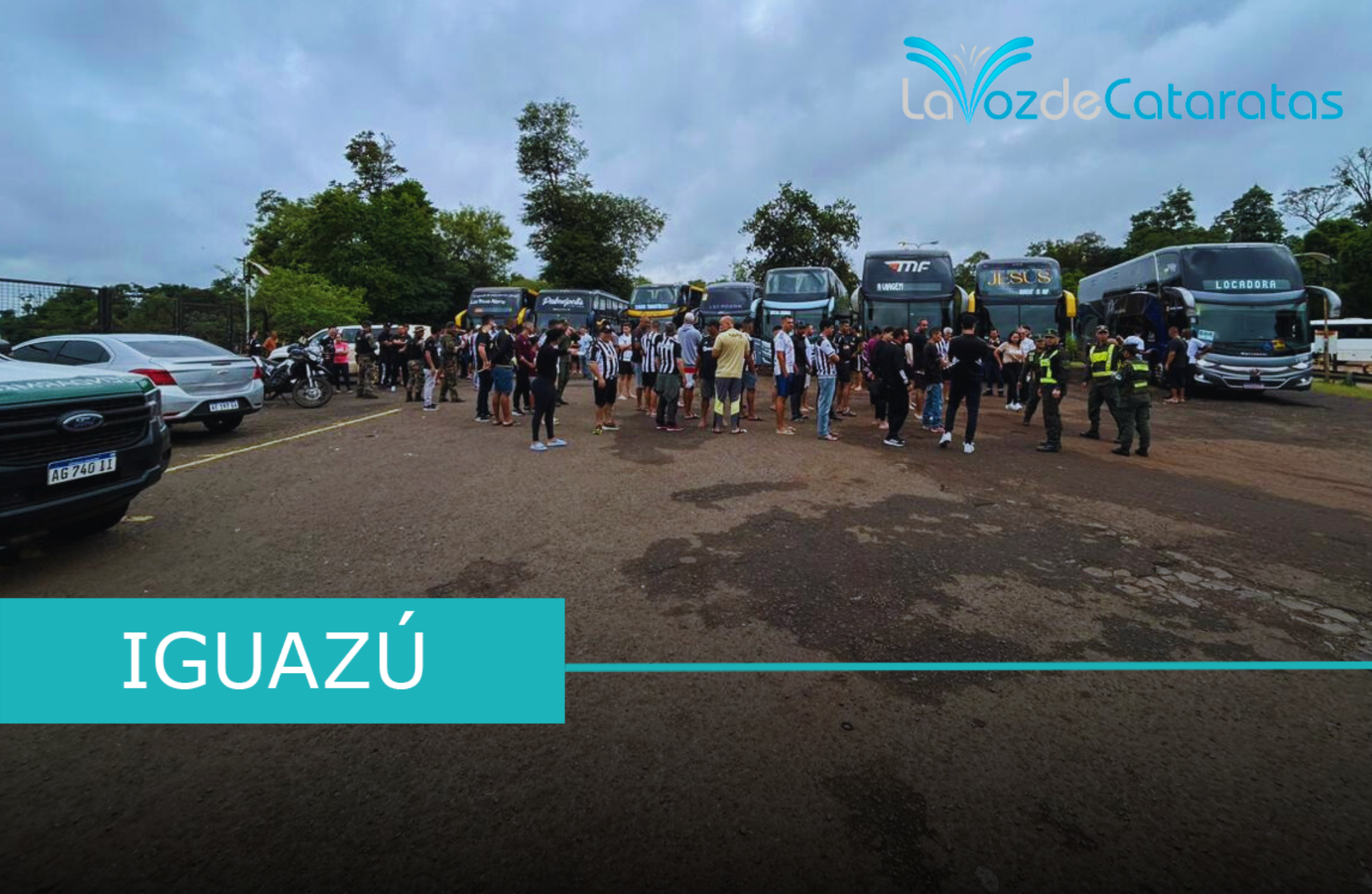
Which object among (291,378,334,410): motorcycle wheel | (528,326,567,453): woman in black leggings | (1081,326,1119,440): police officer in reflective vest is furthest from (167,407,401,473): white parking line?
(1081,326,1119,440): police officer in reflective vest

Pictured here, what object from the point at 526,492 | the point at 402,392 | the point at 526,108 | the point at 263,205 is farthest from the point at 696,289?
the point at 263,205

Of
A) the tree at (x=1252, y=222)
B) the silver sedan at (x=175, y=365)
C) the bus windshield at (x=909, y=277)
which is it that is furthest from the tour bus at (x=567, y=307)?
the tree at (x=1252, y=222)

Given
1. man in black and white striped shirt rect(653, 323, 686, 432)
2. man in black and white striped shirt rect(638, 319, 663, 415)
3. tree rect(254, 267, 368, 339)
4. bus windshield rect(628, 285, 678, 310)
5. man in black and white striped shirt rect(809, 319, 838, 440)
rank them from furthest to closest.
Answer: tree rect(254, 267, 368, 339)
bus windshield rect(628, 285, 678, 310)
man in black and white striped shirt rect(638, 319, 663, 415)
man in black and white striped shirt rect(653, 323, 686, 432)
man in black and white striped shirt rect(809, 319, 838, 440)

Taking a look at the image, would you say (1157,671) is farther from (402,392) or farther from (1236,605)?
(402,392)

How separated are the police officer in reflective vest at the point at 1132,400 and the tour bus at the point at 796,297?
432 inches

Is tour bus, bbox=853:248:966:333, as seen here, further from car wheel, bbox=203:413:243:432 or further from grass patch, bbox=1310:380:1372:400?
car wheel, bbox=203:413:243:432

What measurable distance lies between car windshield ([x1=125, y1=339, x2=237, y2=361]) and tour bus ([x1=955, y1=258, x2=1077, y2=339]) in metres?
16.8

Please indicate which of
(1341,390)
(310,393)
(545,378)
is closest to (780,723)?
(545,378)

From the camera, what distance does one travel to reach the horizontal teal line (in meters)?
3.23

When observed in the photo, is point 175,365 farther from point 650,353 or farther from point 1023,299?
point 1023,299

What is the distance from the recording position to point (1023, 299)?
17375 millimetres

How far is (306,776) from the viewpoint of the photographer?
2488 millimetres

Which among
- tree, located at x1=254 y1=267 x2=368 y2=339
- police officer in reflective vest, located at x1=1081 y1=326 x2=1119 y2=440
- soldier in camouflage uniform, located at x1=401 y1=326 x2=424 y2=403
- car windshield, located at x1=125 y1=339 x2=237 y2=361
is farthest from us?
tree, located at x1=254 y1=267 x2=368 y2=339

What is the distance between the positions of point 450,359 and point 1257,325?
18.6m
